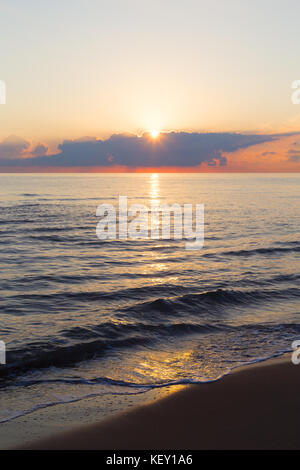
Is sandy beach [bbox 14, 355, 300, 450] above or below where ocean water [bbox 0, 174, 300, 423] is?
below

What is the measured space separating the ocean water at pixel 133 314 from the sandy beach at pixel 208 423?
74cm

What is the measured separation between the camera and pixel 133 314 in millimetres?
12188

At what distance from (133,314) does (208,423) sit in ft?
19.8

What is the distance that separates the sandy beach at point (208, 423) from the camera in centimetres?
581

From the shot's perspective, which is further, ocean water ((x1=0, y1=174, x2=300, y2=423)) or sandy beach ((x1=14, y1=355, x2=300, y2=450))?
ocean water ((x1=0, y1=174, x2=300, y2=423))

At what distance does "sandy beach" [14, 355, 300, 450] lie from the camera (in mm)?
5812

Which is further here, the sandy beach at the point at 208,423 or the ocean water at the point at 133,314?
the ocean water at the point at 133,314

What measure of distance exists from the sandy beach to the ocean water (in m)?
0.74

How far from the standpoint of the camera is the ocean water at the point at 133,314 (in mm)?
8195

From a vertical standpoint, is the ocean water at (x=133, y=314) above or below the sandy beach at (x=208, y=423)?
above

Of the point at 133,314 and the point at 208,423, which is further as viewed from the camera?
the point at 133,314

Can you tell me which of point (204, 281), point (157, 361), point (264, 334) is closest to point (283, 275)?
point (204, 281)

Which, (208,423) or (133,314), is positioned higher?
(133,314)

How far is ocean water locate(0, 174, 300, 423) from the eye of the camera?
820 centimetres
